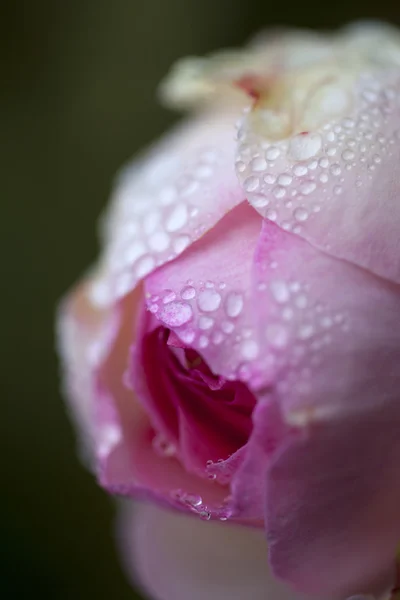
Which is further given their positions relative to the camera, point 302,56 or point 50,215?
point 50,215

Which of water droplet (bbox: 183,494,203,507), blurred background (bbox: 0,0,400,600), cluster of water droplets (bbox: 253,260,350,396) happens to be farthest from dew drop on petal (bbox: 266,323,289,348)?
blurred background (bbox: 0,0,400,600)

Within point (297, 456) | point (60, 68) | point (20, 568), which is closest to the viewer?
point (297, 456)

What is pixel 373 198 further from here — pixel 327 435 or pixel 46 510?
pixel 46 510

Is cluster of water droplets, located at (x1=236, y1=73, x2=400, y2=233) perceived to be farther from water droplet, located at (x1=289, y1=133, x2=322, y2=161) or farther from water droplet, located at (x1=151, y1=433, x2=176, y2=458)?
water droplet, located at (x1=151, y1=433, x2=176, y2=458)

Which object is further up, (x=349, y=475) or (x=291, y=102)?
(x=291, y=102)

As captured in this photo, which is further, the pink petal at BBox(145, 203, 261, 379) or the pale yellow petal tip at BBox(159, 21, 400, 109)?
the pale yellow petal tip at BBox(159, 21, 400, 109)

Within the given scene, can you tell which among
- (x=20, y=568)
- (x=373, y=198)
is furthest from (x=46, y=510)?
(x=373, y=198)

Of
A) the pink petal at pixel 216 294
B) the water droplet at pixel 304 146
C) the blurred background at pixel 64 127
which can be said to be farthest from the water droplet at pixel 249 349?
the blurred background at pixel 64 127
